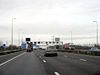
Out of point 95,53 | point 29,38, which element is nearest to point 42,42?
point 29,38

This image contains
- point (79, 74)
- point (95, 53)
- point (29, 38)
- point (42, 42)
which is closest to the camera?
point (79, 74)

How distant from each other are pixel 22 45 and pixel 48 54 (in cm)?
13912

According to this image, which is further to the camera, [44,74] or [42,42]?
[42,42]

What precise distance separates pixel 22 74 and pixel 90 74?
394cm

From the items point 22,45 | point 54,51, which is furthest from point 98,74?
point 22,45

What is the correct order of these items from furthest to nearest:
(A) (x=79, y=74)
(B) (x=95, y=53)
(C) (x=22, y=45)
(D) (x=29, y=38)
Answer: (C) (x=22, y=45), (D) (x=29, y=38), (B) (x=95, y=53), (A) (x=79, y=74)

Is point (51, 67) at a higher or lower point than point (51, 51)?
lower

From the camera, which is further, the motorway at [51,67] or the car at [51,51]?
the car at [51,51]

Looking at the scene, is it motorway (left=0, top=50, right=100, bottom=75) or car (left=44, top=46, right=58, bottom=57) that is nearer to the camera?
motorway (left=0, top=50, right=100, bottom=75)

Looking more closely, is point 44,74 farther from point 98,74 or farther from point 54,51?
point 54,51

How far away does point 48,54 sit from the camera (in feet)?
139

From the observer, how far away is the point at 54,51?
4169 centimetres

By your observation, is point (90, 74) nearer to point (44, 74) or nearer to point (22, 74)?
point (44, 74)

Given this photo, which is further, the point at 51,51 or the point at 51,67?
the point at 51,51
